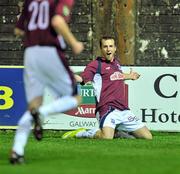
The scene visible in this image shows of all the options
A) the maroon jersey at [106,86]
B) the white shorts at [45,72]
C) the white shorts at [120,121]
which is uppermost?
the white shorts at [45,72]

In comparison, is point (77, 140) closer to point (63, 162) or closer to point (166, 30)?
point (63, 162)

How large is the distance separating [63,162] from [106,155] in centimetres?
99

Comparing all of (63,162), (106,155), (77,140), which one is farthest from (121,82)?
(63,162)

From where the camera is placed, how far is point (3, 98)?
13.3 meters

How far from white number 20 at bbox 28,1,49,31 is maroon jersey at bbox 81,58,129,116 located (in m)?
4.11

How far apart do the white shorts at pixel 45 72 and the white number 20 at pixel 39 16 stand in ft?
0.71

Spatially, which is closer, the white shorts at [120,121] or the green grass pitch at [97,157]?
the green grass pitch at [97,157]

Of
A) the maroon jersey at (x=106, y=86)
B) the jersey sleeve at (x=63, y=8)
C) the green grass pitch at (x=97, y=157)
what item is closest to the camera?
the green grass pitch at (x=97, y=157)

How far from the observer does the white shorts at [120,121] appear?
37.7ft

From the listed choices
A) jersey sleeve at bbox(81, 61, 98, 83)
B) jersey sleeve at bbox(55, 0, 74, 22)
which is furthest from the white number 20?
jersey sleeve at bbox(81, 61, 98, 83)

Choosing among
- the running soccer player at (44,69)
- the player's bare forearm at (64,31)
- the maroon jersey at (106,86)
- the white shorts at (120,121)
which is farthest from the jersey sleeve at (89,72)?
the player's bare forearm at (64,31)

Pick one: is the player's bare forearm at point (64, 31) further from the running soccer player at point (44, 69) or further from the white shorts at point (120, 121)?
the white shorts at point (120, 121)

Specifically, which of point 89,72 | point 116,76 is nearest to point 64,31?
point 89,72

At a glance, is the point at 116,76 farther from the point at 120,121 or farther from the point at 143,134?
the point at 143,134
